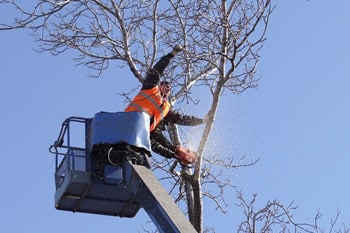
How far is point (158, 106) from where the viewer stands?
413 inches

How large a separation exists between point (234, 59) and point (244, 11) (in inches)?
25.3

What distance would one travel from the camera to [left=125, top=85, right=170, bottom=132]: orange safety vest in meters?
10.3

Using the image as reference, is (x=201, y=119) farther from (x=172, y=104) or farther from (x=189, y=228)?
(x=189, y=228)

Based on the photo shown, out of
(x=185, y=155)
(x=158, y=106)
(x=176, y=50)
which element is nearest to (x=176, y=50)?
(x=176, y=50)

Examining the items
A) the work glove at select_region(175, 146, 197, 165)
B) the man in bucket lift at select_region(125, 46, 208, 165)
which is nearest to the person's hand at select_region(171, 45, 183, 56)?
the man in bucket lift at select_region(125, 46, 208, 165)

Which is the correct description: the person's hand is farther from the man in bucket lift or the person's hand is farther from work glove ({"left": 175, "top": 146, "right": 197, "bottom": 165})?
work glove ({"left": 175, "top": 146, "right": 197, "bottom": 165})

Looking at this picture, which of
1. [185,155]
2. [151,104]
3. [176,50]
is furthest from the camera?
[176,50]

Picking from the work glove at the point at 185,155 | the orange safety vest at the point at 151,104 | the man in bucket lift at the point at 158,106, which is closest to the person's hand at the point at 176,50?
the man in bucket lift at the point at 158,106

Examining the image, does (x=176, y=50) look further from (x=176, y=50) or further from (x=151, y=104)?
(x=151, y=104)

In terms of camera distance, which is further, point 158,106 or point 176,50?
point 176,50

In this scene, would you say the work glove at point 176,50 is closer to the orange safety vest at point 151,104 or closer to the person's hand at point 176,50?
the person's hand at point 176,50

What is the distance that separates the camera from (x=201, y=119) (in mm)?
11156

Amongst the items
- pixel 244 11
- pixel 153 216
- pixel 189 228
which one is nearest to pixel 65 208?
pixel 153 216

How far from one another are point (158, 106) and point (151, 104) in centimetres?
13
